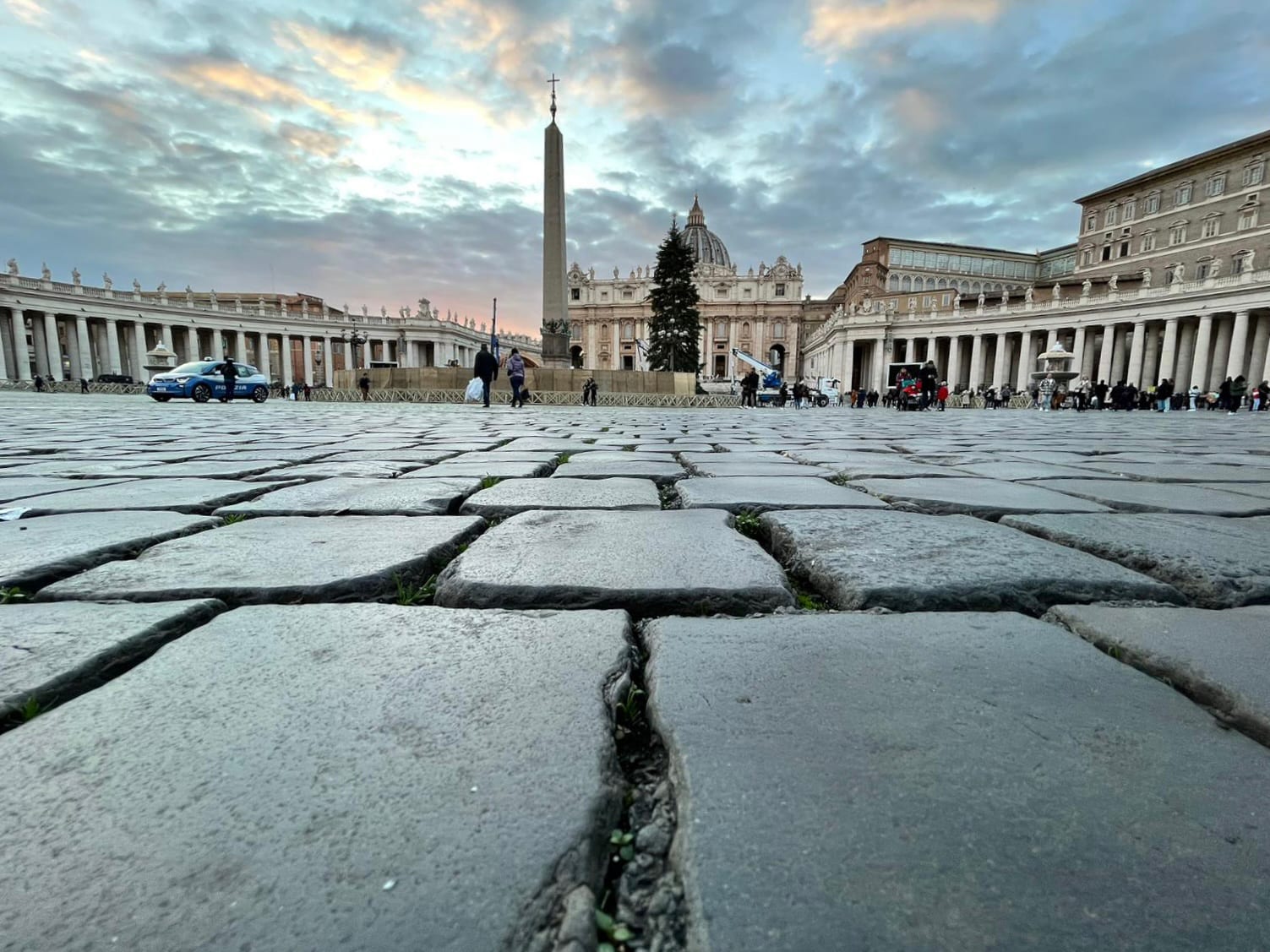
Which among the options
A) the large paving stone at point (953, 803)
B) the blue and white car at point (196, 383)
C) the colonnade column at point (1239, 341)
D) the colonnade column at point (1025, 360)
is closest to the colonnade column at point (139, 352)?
the blue and white car at point (196, 383)

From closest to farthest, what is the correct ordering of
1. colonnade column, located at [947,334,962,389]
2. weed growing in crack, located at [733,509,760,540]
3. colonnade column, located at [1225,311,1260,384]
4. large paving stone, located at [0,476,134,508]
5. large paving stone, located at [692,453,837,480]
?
1. weed growing in crack, located at [733,509,760,540]
2. large paving stone, located at [0,476,134,508]
3. large paving stone, located at [692,453,837,480]
4. colonnade column, located at [1225,311,1260,384]
5. colonnade column, located at [947,334,962,389]

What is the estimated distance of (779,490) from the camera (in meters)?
2.56

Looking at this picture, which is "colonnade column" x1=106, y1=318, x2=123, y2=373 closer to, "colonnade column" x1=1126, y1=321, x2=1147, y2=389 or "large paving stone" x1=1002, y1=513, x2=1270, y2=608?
"large paving stone" x1=1002, y1=513, x2=1270, y2=608

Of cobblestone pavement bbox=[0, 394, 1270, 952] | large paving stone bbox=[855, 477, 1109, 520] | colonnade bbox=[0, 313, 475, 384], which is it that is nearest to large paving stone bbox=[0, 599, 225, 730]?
cobblestone pavement bbox=[0, 394, 1270, 952]

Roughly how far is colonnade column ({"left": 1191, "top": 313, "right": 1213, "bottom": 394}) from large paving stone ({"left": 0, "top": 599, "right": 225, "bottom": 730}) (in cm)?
4772

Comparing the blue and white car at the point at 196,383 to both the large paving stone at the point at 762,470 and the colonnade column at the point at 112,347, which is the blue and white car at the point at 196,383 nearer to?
the large paving stone at the point at 762,470

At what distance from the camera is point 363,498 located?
7.58ft

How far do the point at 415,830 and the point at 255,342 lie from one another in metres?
64.0

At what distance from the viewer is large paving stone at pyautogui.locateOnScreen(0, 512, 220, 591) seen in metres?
1.36

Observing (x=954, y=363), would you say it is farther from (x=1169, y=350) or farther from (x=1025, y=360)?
(x=1169, y=350)

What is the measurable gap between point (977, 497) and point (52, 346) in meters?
57.5

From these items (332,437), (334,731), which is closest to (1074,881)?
(334,731)

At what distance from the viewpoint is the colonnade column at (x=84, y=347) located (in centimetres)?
4266

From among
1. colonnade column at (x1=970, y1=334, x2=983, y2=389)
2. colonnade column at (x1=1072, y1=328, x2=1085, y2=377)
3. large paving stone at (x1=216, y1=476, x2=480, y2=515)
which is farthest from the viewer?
colonnade column at (x1=970, y1=334, x2=983, y2=389)
